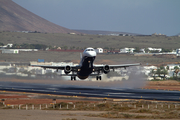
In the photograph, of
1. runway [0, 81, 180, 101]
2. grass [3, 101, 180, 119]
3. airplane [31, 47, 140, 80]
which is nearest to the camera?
grass [3, 101, 180, 119]

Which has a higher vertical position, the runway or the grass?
the runway

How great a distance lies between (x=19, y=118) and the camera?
5031 cm

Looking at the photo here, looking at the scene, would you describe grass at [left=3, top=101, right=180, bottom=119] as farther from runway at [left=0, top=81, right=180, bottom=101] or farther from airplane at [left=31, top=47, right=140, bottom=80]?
runway at [left=0, top=81, right=180, bottom=101]

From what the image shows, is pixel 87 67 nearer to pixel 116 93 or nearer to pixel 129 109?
pixel 129 109

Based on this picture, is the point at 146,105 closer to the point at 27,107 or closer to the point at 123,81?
the point at 27,107

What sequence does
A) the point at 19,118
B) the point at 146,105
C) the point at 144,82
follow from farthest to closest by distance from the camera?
the point at 144,82, the point at 146,105, the point at 19,118

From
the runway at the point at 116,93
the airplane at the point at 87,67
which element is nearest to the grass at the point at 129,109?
the airplane at the point at 87,67

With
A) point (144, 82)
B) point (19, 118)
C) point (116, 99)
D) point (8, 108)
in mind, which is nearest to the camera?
point (19, 118)

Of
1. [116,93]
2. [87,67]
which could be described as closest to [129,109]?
[87,67]

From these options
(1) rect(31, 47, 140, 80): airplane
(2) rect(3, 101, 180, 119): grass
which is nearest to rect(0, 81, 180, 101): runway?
(2) rect(3, 101, 180, 119): grass

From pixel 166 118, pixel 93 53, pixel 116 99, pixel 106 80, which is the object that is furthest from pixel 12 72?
pixel 166 118

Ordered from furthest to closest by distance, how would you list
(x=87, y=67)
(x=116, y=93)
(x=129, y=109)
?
(x=116, y=93) < (x=87, y=67) < (x=129, y=109)

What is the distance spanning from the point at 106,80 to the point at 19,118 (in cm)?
6564

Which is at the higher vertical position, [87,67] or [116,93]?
[87,67]
